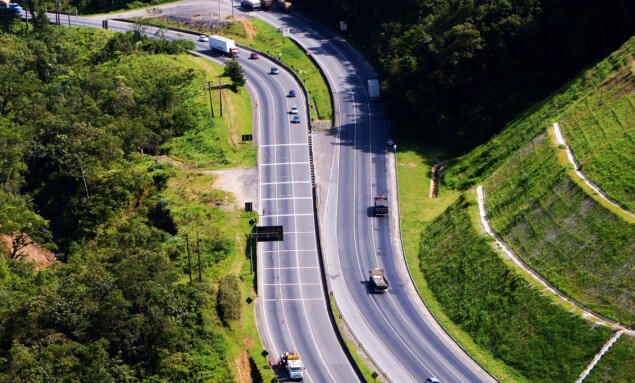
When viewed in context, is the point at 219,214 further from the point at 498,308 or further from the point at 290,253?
the point at 498,308

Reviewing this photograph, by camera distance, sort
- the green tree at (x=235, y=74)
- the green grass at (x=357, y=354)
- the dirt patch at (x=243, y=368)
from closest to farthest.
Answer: the green grass at (x=357, y=354) → the dirt patch at (x=243, y=368) → the green tree at (x=235, y=74)

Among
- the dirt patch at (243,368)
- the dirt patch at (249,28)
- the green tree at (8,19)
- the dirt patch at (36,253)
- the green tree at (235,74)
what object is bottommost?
the dirt patch at (243,368)

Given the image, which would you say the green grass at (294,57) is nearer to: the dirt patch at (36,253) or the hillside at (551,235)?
the hillside at (551,235)

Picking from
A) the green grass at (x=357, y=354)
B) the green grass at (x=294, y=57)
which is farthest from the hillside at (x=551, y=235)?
the green grass at (x=294, y=57)

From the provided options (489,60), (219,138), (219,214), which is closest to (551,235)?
(219,214)

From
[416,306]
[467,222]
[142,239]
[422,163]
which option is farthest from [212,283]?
[422,163]

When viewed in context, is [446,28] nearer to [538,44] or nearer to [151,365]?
[538,44]

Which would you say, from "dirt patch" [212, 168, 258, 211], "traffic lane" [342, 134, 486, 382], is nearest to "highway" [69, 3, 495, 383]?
"traffic lane" [342, 134, 486, 382]
